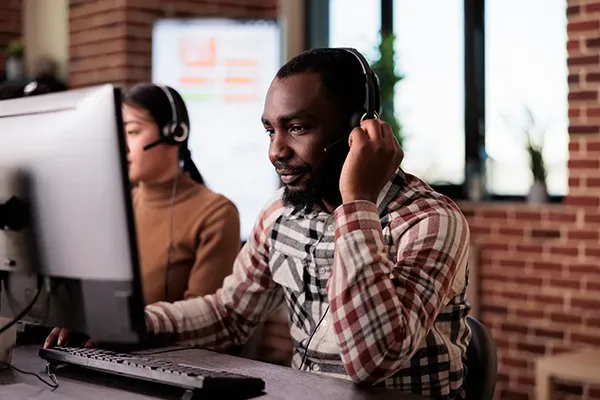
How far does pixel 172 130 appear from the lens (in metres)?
2.29

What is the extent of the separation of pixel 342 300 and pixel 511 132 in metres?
2.70

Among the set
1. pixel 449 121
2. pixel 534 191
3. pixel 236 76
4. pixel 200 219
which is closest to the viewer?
pixel 200 219

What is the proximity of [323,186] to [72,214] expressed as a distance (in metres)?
0.53

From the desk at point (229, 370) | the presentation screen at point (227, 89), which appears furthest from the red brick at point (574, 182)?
the desk at point (229, 370)

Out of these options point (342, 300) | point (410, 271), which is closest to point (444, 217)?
point (410, 271)

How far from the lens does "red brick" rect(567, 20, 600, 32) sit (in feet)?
11.3

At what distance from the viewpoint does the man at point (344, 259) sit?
4.59 ft

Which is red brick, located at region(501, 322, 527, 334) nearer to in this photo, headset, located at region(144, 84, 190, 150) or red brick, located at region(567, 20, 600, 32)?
red brick, located at region(567, 20, 600, 32)

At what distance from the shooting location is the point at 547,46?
3.84 metres

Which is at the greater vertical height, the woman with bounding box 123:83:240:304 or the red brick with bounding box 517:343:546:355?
the woman with bounding box 123:83:240:304

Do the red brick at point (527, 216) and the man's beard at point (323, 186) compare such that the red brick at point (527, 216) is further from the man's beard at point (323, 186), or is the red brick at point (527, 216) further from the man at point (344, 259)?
the man's beard at point (323, 186)

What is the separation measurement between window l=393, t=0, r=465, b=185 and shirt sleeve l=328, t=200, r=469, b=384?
104 inches

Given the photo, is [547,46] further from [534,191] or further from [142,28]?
[142,28]

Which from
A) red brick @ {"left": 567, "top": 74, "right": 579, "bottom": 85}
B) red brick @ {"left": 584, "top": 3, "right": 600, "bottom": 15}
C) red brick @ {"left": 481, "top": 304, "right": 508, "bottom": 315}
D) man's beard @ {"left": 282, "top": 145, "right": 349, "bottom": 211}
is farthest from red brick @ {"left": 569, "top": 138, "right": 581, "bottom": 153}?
man's beard @ {"left": 282, "top": 145, "right": 349, "bottom": 211}
